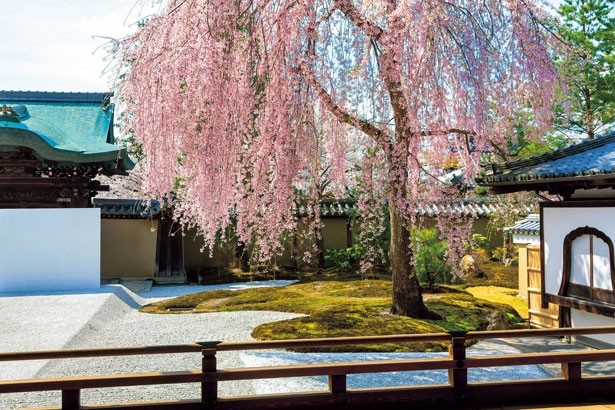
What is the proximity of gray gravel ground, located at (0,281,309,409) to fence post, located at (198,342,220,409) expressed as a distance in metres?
1.06

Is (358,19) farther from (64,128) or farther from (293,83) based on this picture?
(64,128)

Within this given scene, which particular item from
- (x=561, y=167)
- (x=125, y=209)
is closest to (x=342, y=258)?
(x=125, y=209)

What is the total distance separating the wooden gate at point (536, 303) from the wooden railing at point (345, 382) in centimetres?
368

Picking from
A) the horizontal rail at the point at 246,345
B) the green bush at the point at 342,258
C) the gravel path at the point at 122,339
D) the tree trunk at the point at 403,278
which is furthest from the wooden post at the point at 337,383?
the green bush at the point at 342,258

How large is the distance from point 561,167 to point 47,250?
11154 millimetres

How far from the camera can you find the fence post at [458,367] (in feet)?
15.2

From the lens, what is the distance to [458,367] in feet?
15.2

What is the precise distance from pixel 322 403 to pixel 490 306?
628cm

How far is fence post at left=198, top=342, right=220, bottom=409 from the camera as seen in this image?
4.29 meters

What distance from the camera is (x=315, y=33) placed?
639 centimetres

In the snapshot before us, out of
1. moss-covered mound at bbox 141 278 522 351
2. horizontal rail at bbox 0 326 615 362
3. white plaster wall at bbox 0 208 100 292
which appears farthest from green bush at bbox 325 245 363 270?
horizontal rail at bbox 0 326 615 362

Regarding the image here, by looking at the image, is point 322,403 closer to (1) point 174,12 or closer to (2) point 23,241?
(1) point 174,12

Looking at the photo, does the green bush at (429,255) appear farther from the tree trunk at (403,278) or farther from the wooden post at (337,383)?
the wooden post at (337,383)

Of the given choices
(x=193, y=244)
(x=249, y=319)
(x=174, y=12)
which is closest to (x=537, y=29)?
(x=174, y=12)
